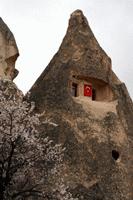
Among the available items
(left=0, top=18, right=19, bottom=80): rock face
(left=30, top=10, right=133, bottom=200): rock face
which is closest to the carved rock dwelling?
(left=30, top=10, right=133, bottom=200): rock face

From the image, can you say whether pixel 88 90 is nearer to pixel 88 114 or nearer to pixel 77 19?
pixel 88 114

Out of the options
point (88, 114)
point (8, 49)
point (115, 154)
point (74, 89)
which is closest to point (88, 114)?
point (88, 114)

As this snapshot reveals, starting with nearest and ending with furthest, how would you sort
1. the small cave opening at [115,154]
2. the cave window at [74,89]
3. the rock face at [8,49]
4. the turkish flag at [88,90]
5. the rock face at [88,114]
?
the rock face at [88,114], the small cave opening at [115,154], the cave window at [74,89], the rock face at [8,49], the turkish flag at [88,90]

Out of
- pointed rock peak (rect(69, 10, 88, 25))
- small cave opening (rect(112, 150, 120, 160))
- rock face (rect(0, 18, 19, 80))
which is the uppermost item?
pointed rock peak (rect(69, 10, 88, 25))

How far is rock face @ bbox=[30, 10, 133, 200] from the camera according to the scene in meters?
24.6

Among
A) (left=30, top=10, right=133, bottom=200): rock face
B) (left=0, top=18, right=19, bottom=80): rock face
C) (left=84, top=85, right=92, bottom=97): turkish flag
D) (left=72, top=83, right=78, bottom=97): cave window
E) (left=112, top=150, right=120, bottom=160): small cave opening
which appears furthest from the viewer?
(left=84, top=85, right=92, bottom=97): turkish flag

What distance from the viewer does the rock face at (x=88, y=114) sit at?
2456 centimetres

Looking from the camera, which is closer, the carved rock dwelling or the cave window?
the carved rock dwelling

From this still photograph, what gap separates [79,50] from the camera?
28922mm

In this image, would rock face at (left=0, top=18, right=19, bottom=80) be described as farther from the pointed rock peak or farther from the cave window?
the pointed rock peak

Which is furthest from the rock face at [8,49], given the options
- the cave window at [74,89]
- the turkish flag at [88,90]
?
the turkish flag at [88,90]

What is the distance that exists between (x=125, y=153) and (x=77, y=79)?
4177 mm

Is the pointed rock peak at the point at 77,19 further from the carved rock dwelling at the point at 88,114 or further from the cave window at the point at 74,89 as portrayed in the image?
the cave window at the point at 74,89

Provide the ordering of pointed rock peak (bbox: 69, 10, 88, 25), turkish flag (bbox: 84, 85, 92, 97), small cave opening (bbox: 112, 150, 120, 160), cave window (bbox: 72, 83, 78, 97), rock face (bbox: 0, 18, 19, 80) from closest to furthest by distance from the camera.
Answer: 1. small cave opening (bbox: 112, 150, 120, 160)
2. cave window (bbox: 72, 83, 78, 97)
3. rock face (bbox: 0, 18, 19, 80)
4. turkish flag (bbox: 84, 85, 92, 97)
5. pointed rock peak (bbox: 69, 10, 88, 25)
